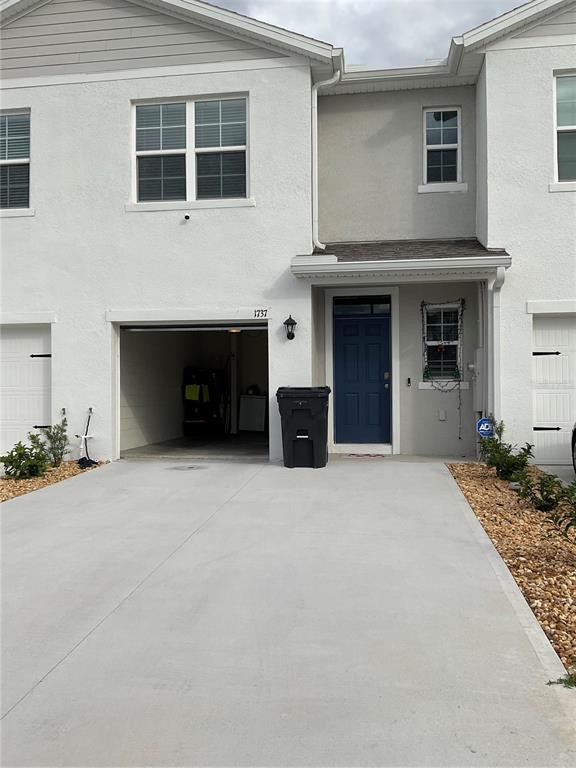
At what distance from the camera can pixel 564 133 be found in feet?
30.5

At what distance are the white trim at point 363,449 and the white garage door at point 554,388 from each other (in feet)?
7.46

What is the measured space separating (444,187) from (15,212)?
6850 millimetres

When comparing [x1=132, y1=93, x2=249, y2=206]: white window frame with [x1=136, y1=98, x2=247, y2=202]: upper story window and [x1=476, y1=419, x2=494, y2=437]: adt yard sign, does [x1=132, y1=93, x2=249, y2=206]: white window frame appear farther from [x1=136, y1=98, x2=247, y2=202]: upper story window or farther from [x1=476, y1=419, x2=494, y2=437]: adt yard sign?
[x1=476, y1=419, x2=494, y2=437]: adt yard sign

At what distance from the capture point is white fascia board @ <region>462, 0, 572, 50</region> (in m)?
9.06

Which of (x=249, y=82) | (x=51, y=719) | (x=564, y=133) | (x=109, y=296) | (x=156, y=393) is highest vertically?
(x=249, y=82)

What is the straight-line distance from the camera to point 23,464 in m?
8.46

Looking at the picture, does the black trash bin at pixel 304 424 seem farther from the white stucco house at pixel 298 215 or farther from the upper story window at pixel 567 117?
the upper story window at pixel 567 117

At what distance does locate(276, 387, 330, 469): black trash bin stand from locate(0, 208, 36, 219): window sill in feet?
16.2

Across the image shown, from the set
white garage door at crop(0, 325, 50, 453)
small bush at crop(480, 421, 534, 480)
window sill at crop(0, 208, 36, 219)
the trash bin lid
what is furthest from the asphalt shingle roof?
white garage door at crop(0, 325, 50, 453)

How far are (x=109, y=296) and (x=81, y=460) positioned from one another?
2.54m

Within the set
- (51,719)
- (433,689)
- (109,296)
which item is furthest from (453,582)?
(109,296)

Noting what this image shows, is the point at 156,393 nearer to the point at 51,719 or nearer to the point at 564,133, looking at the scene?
the point at 564,133

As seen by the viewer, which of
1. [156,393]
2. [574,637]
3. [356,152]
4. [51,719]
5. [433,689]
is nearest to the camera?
[51,719]

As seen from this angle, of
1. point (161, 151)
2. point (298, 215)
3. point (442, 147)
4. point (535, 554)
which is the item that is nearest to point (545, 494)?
point (535, 554)
